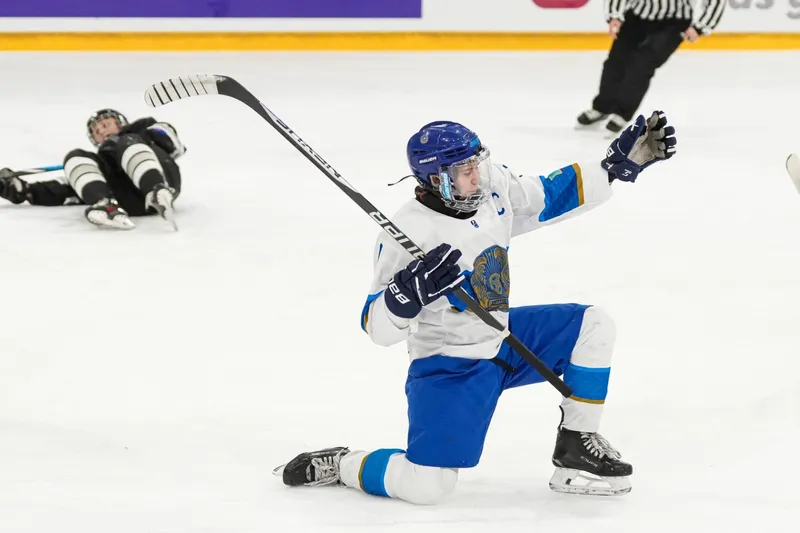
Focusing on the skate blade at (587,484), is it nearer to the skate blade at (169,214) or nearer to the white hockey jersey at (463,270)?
the white hockey jersey at (463,270)

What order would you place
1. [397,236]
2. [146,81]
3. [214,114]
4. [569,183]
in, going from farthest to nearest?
1. [146,81]
2. [214,114]
3. [569,183]
4. [397,236]

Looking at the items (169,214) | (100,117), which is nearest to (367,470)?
(169,214)

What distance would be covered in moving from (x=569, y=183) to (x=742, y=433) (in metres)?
0.74

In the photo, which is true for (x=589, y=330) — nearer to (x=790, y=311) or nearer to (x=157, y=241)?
(x=790, y=311)

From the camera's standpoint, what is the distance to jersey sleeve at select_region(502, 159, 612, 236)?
277 cm

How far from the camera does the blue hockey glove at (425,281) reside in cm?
233

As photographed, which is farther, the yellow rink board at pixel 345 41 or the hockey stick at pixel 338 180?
the yellow rink board at pixel 345 41

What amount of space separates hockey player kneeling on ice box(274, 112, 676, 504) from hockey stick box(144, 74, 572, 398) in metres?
0.04

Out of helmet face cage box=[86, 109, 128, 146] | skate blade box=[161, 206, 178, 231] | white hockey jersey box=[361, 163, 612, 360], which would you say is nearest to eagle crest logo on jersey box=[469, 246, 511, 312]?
white hockey jersey box=[361, 163, 612, 360]

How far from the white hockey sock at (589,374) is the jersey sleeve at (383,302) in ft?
1.29

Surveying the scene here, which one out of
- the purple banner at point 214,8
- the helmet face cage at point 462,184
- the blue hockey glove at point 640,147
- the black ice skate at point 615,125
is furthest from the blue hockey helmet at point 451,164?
the purple banner at point 214,8

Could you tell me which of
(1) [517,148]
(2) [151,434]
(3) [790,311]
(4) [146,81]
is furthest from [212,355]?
(4) [146,81]

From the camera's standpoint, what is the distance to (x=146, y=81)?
720 centimetres

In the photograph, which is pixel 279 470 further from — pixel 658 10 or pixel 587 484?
pixel 658 10
